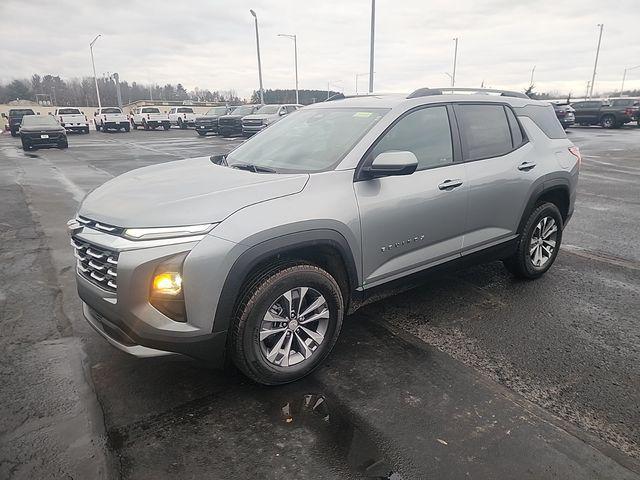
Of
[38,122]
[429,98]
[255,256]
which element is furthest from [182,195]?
[38,122]

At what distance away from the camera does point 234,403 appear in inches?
112

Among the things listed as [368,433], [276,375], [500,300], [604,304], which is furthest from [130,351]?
[604,304]

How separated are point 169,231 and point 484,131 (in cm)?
297

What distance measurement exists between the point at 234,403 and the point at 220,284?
2.65 ft

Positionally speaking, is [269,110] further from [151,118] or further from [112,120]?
[151,118]

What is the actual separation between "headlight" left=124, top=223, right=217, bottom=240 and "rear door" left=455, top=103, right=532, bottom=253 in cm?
233

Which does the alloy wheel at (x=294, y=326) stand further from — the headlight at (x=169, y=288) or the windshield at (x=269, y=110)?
the windshield at (x=269, y=110)

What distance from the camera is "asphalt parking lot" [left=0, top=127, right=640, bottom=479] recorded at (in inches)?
93.3

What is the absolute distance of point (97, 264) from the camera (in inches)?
108

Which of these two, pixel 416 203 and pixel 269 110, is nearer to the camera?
pixel 416 203

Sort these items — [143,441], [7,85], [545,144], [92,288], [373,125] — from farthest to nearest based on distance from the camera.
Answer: [7,85] < [545,144] < [373,125] < [92,288] < [143,441]

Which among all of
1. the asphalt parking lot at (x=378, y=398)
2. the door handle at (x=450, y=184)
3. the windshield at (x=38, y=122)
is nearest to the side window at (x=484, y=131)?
the door handle at (x=450, y=184)

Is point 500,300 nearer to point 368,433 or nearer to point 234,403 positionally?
point 368,433

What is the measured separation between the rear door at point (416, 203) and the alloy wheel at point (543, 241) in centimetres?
124
